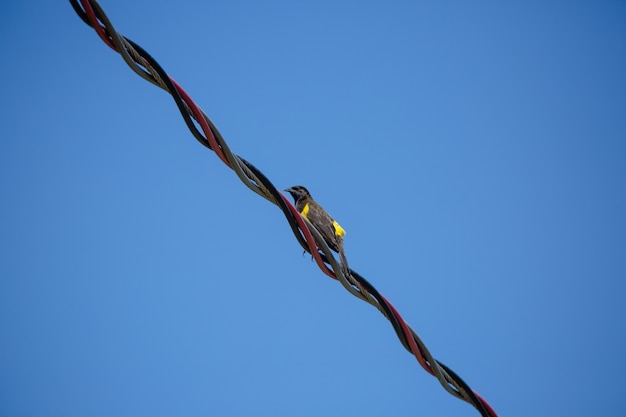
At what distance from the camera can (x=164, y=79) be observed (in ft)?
10.7

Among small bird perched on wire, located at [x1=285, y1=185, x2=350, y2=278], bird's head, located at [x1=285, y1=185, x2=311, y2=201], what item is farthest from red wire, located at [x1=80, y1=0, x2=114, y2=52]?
bird's head, located at [x1=285, y1=185, x2=311, y2=201]

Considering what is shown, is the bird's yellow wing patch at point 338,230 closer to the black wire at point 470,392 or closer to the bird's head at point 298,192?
the bird's head at point 298,192

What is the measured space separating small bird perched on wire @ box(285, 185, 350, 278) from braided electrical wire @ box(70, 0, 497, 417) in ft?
6.66

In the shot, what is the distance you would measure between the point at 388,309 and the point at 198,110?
1636 millimetres

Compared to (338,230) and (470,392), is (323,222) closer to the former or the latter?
(338,230)

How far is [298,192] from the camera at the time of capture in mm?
7582

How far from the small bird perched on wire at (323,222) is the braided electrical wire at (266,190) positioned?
203 centimetres

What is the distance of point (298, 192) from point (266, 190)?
13.5 feet

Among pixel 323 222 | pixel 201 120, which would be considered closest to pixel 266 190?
pixel 201 120

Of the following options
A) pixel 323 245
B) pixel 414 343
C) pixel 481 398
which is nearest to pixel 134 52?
pixel 323 245

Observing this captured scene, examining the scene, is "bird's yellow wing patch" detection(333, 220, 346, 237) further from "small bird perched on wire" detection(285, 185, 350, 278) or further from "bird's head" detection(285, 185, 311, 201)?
"bird's head" detection(285, 185, 311, 201)

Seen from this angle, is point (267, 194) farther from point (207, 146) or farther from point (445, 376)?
point (445, 376)

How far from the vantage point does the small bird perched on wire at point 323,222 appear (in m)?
6.12

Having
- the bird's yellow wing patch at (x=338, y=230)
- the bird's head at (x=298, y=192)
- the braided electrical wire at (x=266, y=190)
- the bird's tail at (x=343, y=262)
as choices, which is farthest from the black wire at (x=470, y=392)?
the bird's head at (x=298, y=192)
